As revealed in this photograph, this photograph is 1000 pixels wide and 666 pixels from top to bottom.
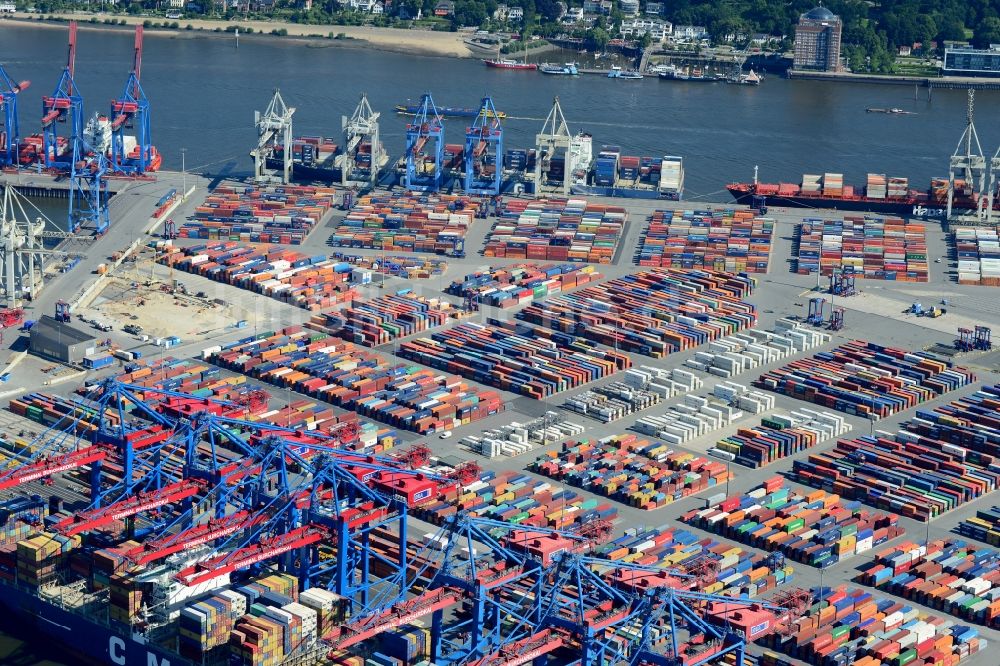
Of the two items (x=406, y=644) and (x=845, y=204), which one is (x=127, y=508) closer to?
(x=406, y=644)

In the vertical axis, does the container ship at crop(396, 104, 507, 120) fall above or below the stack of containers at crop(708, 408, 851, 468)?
above

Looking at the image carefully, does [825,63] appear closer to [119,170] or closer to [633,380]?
[119,170]

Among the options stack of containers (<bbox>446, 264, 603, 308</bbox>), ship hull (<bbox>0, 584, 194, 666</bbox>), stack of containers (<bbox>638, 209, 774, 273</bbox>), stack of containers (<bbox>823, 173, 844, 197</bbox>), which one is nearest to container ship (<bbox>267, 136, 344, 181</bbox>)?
stack of containers (<bbox>446, 264, 603, 308</bbox>)

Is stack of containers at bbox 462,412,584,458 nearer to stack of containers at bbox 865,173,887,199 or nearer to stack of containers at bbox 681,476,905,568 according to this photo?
stack of containers at bbox 681,476,905,568

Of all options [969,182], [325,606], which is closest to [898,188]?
[969,182]

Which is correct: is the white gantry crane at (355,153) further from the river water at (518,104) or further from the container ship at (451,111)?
the container ship at (451,111)

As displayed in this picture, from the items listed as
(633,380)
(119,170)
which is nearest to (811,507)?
(633,380)
